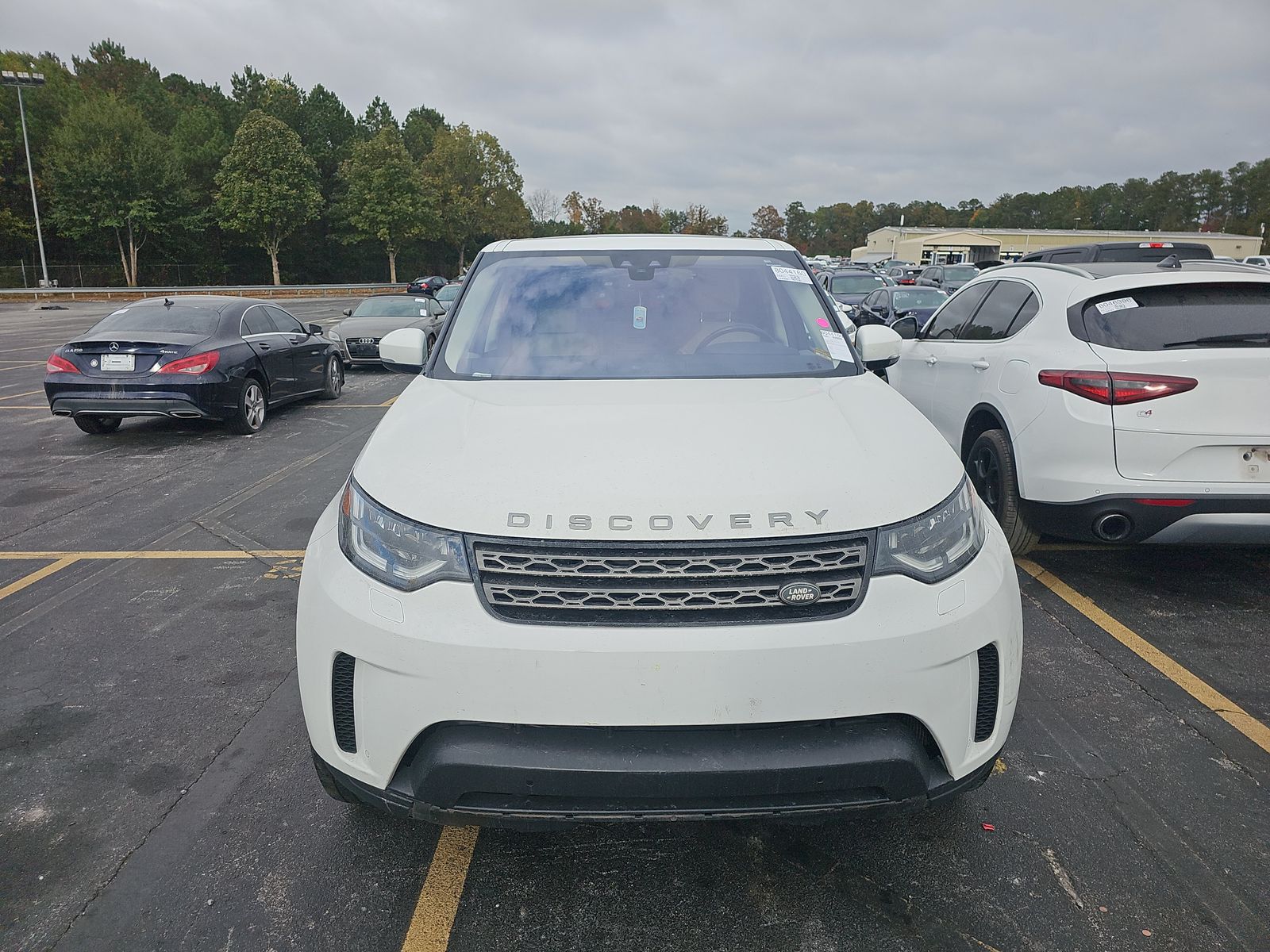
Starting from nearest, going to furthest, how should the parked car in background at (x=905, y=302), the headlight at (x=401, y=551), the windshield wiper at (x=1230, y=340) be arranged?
the headlight at (x=401, y=551) < the windshield wiper at (x=1230, y=340) < the parked car in background at (x=905, y=302)

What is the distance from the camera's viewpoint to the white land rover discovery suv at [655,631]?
1.94 metres

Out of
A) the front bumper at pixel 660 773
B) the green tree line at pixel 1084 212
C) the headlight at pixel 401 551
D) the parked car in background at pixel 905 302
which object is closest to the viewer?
the front bumper at pixel 660 773

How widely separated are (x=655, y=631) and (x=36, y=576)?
4.90 meters

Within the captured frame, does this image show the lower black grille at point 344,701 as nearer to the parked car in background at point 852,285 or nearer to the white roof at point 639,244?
the white roof at point 639,244

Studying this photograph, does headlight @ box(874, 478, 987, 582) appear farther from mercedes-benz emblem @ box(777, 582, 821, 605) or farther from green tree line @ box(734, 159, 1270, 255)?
green tree line @ box(734, 159, 1270, 255)

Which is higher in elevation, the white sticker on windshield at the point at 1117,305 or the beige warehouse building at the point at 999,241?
the beige warehouse building at the point at 999,241

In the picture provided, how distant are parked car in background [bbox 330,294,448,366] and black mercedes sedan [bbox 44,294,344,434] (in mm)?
4518

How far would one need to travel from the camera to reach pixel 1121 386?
4.05 m

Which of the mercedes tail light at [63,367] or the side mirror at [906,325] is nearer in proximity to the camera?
the side mirror at [906,325]

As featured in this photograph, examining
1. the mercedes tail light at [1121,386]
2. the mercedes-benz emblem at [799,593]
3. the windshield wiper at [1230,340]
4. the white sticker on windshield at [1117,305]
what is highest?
the white sticker on windshield at [1117,305]

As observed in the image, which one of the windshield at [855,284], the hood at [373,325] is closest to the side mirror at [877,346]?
the hood at [373,325]

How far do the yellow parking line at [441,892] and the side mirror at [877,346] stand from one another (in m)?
2.15

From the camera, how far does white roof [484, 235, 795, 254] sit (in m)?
3.81

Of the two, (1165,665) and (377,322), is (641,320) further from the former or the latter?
(377,322)
